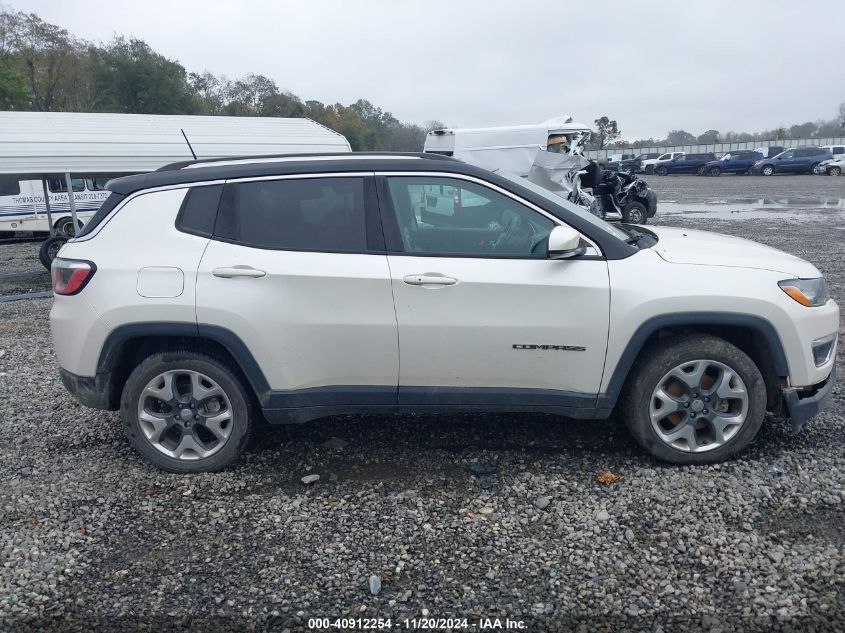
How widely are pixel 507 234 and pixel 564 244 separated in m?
0.38

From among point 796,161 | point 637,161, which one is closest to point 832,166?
point 796,161

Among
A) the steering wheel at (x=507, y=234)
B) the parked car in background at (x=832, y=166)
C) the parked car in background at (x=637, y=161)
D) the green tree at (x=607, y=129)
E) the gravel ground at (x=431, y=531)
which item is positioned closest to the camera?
the gravel ground at (x=431, y=531)

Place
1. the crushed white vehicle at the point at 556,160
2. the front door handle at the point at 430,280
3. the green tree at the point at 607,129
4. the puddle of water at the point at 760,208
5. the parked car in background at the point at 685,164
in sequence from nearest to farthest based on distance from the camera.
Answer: the front door handle at the point at 430,280 < the crushed white vehicle at the point at 556,160 < the puddle of water at the point at 760,208 < the parked car in background at the point at 685,164 < the green tree at the point at 607,129

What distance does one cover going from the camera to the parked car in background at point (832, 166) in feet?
119

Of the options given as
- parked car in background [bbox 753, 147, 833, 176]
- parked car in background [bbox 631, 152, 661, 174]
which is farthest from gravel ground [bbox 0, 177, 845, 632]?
parked car in background [bbox 631, 152, 661, 174]

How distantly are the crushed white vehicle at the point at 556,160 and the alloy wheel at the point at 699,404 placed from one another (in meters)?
11.5

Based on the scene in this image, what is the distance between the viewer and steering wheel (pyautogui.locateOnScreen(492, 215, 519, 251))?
3.83 metres

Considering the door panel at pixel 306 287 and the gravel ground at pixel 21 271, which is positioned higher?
the door panel at pixel 306 287

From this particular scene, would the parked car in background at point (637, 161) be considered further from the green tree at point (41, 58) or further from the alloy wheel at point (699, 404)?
the alloy wheel at point (699, 404)

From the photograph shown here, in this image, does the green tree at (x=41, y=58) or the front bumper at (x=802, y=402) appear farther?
the green tree at (x=41, y=58)

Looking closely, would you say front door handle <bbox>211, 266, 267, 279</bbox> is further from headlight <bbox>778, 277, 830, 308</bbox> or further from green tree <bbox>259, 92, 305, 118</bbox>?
green tree <bbox>259, 92, 305, 118</bbox>

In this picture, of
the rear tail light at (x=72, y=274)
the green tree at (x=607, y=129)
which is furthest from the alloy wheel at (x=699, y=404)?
the green tree at (x=607, y=129)

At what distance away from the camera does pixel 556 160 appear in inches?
619

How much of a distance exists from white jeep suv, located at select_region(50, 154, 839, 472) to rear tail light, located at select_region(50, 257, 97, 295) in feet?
0.04
